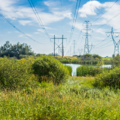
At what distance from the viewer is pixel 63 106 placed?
199 inches

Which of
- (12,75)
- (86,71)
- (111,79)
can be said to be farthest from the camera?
(86,71)

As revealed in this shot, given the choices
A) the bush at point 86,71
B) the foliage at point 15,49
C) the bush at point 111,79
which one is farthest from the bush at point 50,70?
the foliage at point 15,49

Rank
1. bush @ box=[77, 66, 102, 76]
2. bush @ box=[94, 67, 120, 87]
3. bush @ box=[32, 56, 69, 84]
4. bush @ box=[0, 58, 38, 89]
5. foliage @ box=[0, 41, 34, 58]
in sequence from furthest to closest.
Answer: foliage @ box=[0, 41, 34, 58]
bush @ box=[77, 66, 102, 76]
bush @ box=[32, 56, 69, 84]
bush @ box=[94, 67, 120, 87]
bush @ box=[0, 58, 38, 89]

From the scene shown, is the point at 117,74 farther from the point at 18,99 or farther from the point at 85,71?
the point at 85,71

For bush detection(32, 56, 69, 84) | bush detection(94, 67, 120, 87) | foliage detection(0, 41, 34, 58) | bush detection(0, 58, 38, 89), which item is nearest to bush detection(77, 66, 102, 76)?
bush detection(32, 56, 69, 84)

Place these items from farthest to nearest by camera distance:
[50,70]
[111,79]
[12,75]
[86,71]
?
[86,71]
[50,70]
[111,79]
[12,75]

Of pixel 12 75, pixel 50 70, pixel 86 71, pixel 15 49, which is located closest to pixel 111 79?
pixel 50 70

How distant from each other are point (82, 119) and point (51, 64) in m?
7.23

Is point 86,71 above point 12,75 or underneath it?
underneath

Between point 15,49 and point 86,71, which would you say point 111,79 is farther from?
point 15,49

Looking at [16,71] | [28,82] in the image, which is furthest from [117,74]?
[16,71]

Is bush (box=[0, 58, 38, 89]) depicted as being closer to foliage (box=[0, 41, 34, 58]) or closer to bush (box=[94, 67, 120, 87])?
bush (box=[94, 67, 120, 87])

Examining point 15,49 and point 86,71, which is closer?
point 86,71

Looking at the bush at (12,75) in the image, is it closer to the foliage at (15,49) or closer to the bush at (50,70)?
the bush at (50,70)
